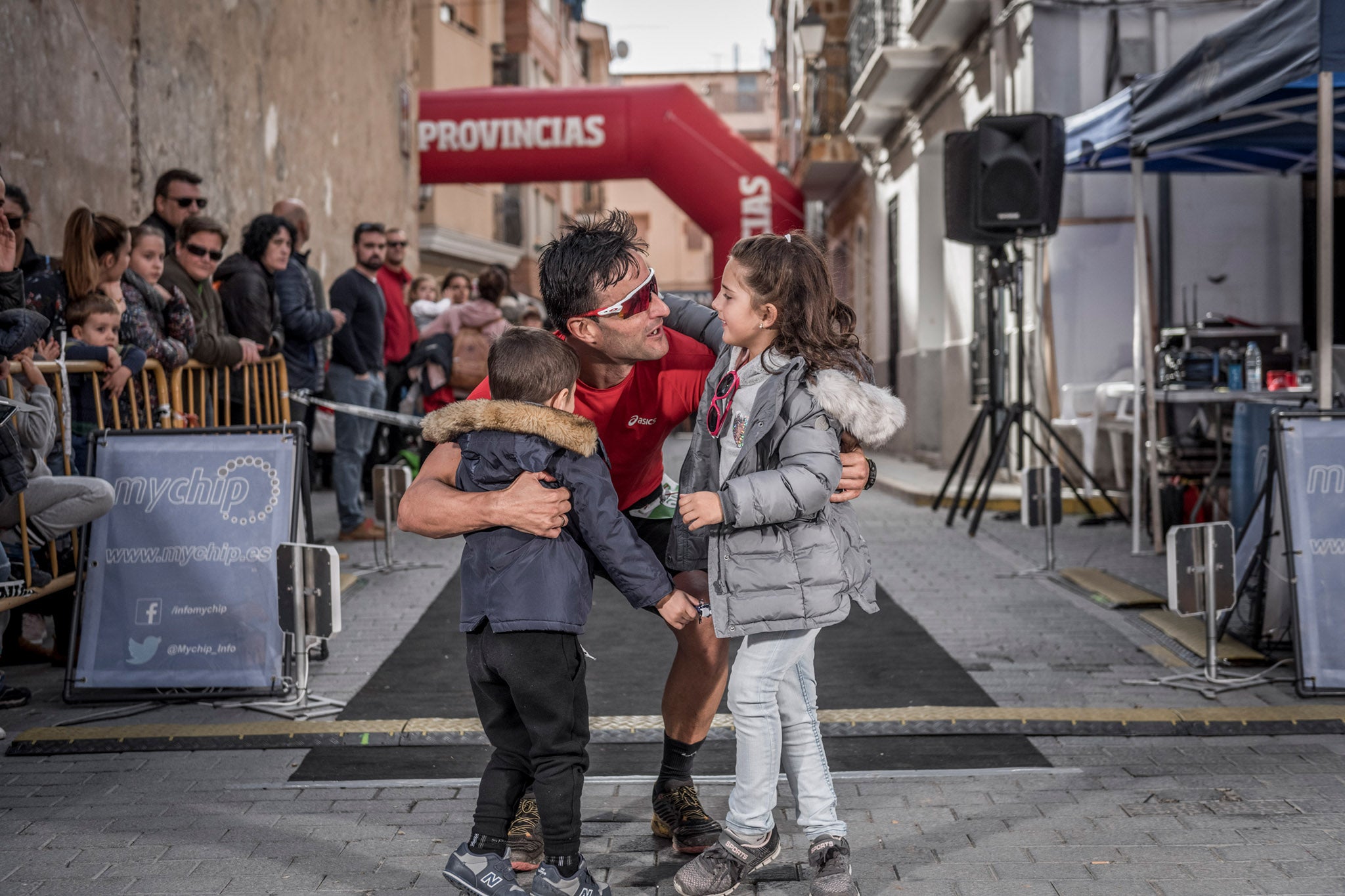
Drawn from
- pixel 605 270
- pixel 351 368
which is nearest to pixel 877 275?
pixel 351 368

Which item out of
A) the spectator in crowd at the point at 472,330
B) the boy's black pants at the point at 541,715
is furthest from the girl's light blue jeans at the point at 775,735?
the spectator in crowd at the point at 472,330

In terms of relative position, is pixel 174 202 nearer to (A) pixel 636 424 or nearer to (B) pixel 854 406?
(A) pixel 636 424

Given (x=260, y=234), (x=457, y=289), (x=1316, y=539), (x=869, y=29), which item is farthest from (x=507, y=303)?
(x=1316, y=539)

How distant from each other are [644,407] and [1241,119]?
20.3 feet

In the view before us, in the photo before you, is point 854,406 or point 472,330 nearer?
point 854,406

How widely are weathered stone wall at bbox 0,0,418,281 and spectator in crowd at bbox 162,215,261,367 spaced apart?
136cm

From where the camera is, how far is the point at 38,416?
577cm

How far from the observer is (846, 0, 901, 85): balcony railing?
19406 mm

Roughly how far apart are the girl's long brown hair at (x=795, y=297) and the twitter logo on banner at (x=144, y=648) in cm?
314

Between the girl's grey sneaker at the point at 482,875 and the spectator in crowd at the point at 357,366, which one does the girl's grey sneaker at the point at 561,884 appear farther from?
the spectator in crowd at the point at 357,366

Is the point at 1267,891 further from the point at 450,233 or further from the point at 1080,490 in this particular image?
the point at 450,233

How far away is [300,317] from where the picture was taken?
9234 mm

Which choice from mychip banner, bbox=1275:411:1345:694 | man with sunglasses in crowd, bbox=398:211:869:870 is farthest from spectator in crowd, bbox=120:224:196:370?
mychip banner, bbox=1275:411:1345:694

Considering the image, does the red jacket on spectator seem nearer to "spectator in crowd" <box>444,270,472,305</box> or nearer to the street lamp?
"spectator in crowd" <box>444,270,472,305</box>
